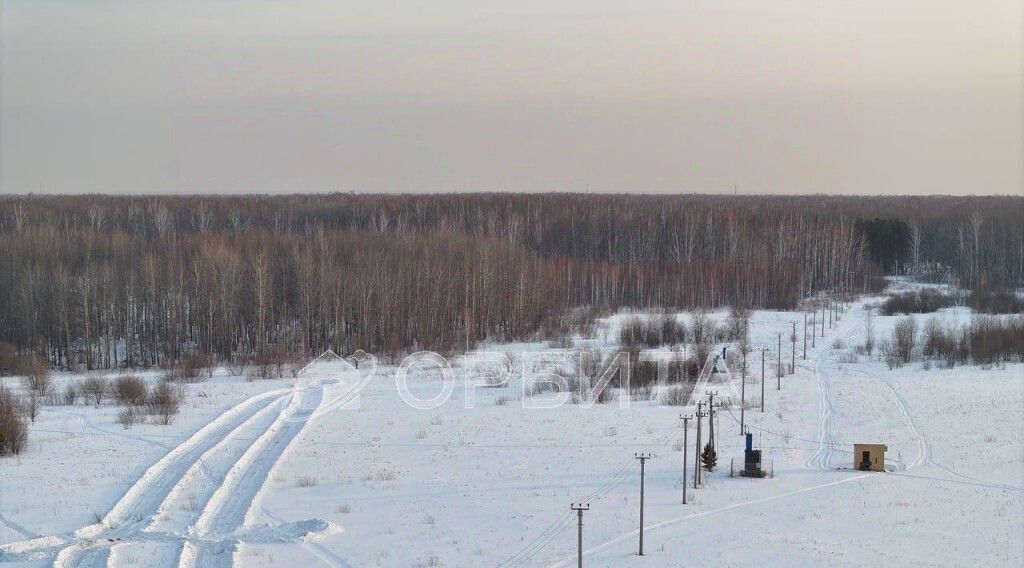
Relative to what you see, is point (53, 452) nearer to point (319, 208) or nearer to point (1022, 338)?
point (1022, 338)

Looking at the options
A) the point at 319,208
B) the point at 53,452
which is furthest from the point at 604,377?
the point at 319,208

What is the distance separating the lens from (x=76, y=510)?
18.9 meters

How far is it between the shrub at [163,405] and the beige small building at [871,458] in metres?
16.7

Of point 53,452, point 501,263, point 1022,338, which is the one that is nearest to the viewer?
point 53,452

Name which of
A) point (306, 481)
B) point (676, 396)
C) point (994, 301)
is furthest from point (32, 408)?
point (994, 301)

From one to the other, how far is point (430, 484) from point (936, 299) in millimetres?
45553

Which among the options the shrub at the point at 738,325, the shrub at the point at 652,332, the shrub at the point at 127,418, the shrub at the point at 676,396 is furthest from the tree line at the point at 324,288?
the shrub at the point at 676,396

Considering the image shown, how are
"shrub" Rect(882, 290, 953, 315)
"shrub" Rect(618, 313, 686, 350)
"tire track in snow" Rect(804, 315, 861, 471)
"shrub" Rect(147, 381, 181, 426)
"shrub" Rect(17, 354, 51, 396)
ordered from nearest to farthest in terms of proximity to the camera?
"tire track in snow" Rect(804, 315, 861, 471) → "shrub" Rect(147, 381, 181, 426) → "shrub" Rect(17, 354, 51, 396) → "shrub" Rect(618, 313, 686, 350) → "shrub" Rect(882, 290, 953, 315)

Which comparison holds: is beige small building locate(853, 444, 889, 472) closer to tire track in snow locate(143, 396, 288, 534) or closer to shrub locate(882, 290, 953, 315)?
tire track in snow locate(143, 396, 288, 534)

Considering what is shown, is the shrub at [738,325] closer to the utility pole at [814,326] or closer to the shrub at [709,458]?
the utility pole at [814,326]

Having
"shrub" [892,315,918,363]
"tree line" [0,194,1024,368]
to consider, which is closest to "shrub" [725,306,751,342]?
"shrub" [892,315,918,363]

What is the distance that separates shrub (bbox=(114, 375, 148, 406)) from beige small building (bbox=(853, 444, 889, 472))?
1894 cm

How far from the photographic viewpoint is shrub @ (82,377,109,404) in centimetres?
3228

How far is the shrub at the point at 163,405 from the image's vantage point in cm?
2808
